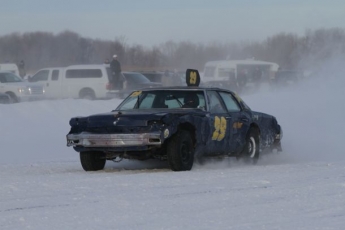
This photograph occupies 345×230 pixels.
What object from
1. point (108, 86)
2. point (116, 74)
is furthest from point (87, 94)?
point (116, 74)

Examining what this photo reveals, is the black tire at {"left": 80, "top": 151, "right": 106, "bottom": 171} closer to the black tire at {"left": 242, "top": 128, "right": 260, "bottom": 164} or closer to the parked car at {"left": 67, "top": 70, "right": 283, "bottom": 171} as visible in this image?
the parked car at {"left": 67, "top": 70, "right": 283, "bottom": 171}

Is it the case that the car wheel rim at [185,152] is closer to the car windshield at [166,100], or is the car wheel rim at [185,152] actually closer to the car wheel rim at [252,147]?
the car windshield at [166,100]

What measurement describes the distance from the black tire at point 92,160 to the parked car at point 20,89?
22.0m

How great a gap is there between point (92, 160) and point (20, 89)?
896 inches

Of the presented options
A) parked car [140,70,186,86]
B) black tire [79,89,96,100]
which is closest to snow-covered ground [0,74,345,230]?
black tire [79,89,96,100]

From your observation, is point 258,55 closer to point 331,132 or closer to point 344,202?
point 331,132

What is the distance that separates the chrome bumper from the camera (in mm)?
11219

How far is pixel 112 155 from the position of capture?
11914 millimetres

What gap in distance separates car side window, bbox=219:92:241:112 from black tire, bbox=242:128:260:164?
0.42 metres

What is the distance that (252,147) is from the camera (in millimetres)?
13578

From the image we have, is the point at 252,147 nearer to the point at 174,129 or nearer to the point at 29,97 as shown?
the point at 174,129

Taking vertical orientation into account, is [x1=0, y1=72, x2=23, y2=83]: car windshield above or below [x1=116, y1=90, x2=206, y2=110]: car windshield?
below

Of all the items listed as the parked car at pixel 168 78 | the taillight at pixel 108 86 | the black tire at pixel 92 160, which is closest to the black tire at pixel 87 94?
the taillight at pixel 108 86

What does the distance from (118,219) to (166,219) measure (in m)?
0.42
